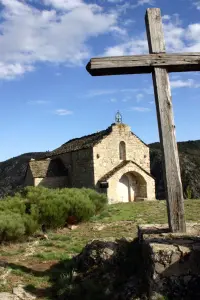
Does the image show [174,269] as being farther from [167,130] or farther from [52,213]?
[52,213]

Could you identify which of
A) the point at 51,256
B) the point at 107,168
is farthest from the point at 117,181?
the point at 51,256

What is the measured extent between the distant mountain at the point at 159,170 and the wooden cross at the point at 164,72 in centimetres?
2557

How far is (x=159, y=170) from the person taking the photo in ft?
125

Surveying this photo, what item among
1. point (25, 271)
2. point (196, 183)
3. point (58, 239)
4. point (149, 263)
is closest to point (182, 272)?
point (149, 263)

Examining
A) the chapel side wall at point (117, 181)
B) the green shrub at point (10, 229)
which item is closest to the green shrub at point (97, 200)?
the green shrub at point (10, 229)

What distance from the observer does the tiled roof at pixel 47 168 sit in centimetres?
2658

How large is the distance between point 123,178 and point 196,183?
12134 mm

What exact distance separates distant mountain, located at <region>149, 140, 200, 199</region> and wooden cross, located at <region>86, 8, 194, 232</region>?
1089 inches

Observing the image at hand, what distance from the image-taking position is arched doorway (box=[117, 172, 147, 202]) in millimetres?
25562

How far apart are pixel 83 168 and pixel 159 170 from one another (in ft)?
47.7

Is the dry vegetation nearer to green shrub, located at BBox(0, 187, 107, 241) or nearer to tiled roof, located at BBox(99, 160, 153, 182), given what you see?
green shrub, located at BBox(0, 187, 107, 241)

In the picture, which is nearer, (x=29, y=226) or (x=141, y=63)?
(x=141, y=63)

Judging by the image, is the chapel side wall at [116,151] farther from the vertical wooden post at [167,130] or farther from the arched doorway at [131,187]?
the vertical wooden post at [167,130]

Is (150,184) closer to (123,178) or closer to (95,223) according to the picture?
(123,178)
